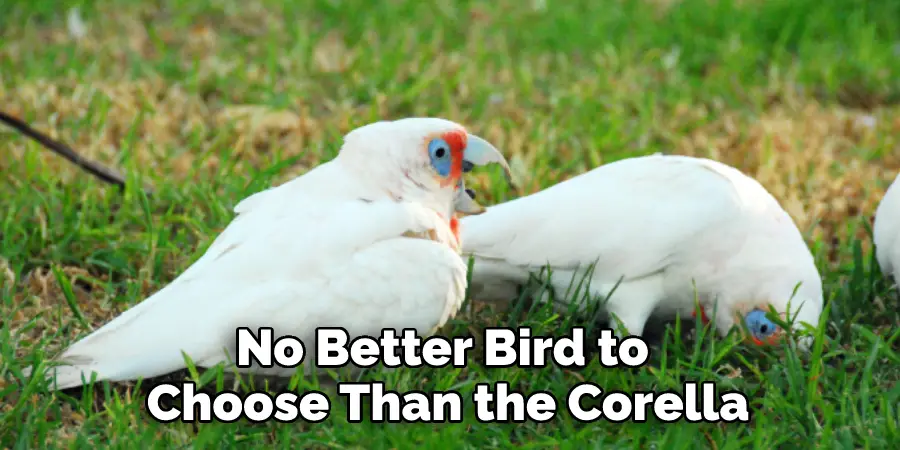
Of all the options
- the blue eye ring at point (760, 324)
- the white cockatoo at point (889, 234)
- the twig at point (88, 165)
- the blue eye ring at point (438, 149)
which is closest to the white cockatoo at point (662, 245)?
the blue eye ring at point (760, 324)

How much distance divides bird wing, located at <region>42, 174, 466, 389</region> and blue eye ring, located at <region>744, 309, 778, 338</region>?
81 centimetres

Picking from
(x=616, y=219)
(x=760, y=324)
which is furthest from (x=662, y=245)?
(x=760, y=324)

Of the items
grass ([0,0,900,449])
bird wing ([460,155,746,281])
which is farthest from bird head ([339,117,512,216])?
grass ([0,0,900,449])

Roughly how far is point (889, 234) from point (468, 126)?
5.82 feet

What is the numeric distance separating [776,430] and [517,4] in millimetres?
3741

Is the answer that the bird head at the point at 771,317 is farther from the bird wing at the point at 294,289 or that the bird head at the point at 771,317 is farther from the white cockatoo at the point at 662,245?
the bird wing at the point at 294,289

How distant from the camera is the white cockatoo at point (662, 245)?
295cm

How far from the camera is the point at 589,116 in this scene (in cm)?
448

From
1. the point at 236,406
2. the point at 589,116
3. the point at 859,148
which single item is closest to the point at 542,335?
the point at 236,406

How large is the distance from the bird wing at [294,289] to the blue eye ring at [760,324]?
81cm

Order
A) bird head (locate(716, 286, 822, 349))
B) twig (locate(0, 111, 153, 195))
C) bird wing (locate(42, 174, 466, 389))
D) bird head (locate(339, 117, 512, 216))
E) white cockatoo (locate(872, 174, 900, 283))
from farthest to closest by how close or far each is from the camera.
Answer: twig (locate(0, 111, 153, 195)) < white cockatoo (locate(872, 174, 900, 283)) < bird head (locate(716, 286, 822, 349)) < bird head (locate(339, 117, 512, 216)) < bird wing (locate(42, 174, 466, 389))

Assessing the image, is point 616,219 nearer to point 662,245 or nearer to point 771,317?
point 662,245

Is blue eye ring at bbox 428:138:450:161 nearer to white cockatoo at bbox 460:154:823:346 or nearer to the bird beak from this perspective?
the bird beak

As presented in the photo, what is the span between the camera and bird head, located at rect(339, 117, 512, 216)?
271 cm
